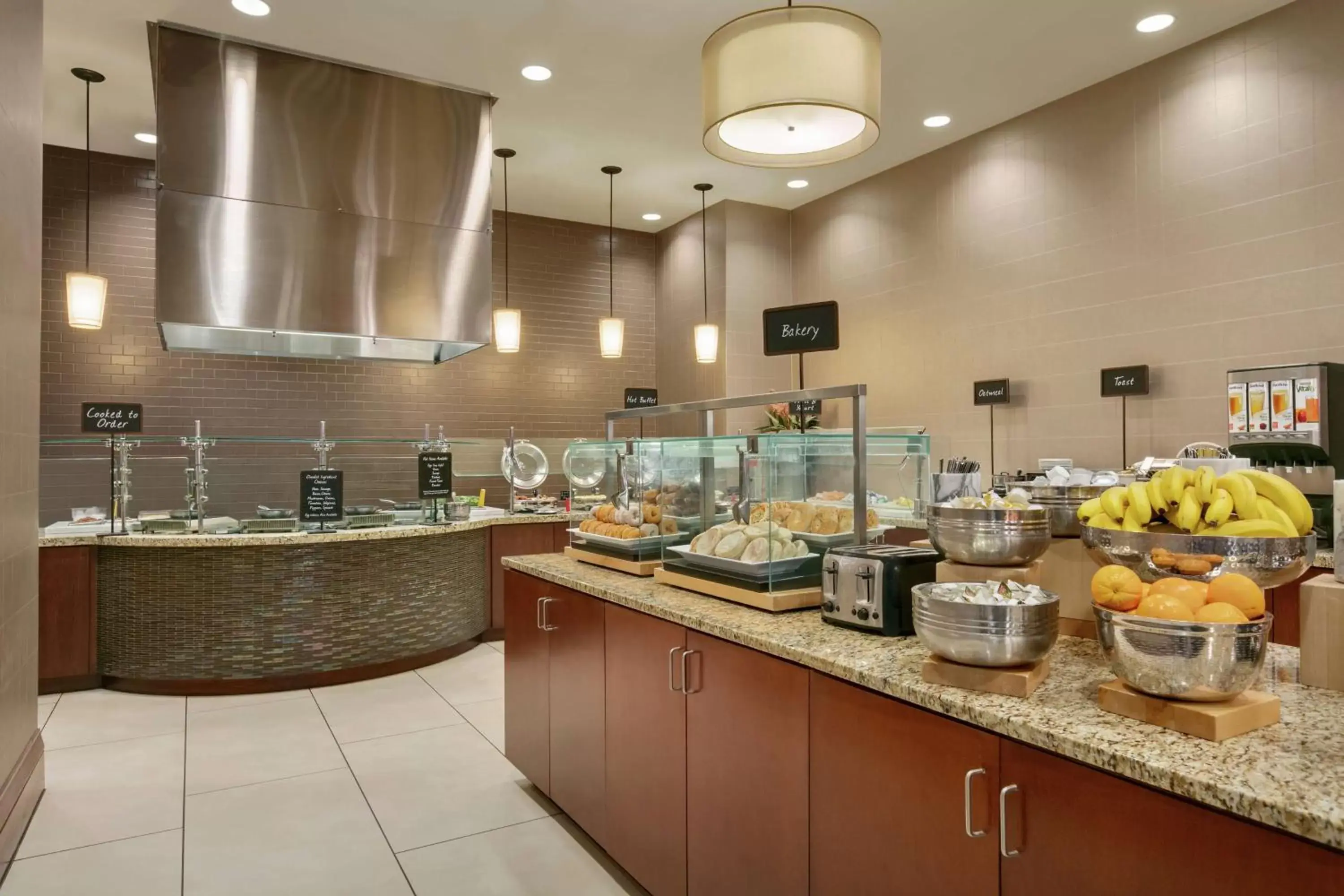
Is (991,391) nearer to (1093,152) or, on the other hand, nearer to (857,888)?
(1093,152)

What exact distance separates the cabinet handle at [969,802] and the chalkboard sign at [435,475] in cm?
426

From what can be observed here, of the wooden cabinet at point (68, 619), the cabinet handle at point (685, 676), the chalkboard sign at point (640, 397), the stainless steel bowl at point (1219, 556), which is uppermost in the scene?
the chalkboard sign at point (640, 397)

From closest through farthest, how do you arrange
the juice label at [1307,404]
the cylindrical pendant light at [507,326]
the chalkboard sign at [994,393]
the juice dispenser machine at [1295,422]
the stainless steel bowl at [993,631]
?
1. the stainless steel bowl at [993,631]
2. the juice dispenser machine at [1295,422]
3. the juice label at [1307,404]
4. the chalkboard sign at [994,393]
5. the cylindrical pendant light at [507,326]

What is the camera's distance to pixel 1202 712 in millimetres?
1199

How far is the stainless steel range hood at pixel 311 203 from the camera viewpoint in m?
4.59

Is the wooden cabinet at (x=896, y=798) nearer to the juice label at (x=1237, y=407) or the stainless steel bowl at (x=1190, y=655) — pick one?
the stainless steel bowl at (x=1190, y=655)

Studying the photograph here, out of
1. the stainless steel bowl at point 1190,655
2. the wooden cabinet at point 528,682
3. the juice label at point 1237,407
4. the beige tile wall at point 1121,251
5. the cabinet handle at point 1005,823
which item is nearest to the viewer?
the stainless steel bowl at point 1190,655

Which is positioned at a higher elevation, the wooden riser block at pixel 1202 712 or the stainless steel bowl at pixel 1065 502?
the stainless steel bowl at pixel 1065 502

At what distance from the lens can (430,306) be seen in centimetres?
533

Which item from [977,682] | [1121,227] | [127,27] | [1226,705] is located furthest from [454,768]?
[1121,227]

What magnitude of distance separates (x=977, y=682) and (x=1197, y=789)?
41cm

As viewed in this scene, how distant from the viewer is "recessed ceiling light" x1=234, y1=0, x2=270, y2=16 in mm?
4367

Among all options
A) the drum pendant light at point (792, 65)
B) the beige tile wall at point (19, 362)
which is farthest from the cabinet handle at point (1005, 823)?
the beige tile wall at point (19, 362)

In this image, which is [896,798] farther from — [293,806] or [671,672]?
[293,806]
